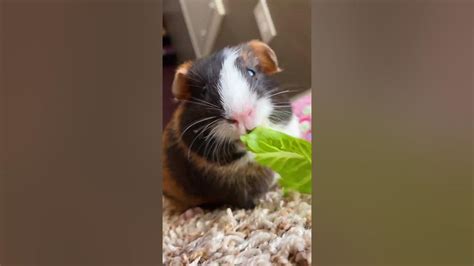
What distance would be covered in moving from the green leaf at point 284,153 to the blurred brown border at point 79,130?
0.19 m

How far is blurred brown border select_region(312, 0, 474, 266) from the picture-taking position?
586 mm

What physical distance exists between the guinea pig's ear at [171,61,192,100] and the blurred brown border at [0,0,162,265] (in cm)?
11

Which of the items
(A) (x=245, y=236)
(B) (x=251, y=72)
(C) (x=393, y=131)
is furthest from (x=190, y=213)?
(C) (x=393, y=131)

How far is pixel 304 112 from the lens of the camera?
2.79ft

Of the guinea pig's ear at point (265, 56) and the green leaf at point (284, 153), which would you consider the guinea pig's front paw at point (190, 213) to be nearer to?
the green leaf at point (284, 153)

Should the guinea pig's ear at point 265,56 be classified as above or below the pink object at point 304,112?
above

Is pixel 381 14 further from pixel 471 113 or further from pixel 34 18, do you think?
pixel 34 18

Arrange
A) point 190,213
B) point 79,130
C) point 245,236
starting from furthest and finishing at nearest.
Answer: point 190,213, point 245,236, point 79,130

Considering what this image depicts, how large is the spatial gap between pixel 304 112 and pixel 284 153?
0.49ft

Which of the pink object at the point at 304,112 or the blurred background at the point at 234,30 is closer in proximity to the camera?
the blurred background at the point at 234,30

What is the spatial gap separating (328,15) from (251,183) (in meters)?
0.36

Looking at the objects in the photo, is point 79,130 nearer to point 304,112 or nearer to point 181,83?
point 181,83

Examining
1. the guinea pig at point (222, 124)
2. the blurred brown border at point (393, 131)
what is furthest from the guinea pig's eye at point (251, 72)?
the blurred brown border at point (393, 131)

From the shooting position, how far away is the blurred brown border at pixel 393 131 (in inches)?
23.1
